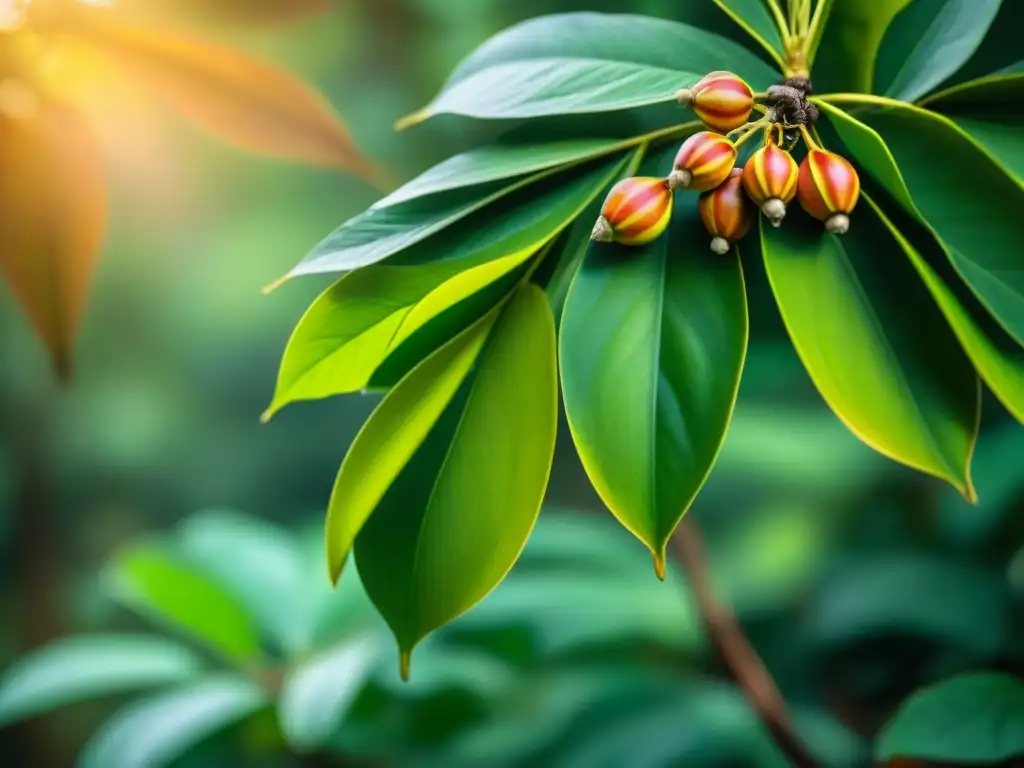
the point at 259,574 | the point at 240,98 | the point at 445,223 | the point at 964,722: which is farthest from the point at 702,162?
the point at 259,574

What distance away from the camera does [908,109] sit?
0.37 metres

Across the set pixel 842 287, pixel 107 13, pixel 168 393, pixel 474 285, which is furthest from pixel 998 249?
pixel 168 393

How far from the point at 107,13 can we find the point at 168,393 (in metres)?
0.54

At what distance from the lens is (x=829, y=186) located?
0.35 metres

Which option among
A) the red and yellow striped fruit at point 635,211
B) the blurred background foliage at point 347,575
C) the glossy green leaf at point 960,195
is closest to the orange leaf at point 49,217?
the blurred background foliage at point 347,575

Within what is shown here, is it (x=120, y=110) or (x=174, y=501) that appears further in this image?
(x=174, y=501)

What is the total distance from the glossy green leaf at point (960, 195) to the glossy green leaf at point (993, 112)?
0.01 m

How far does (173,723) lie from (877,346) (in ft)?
2.38

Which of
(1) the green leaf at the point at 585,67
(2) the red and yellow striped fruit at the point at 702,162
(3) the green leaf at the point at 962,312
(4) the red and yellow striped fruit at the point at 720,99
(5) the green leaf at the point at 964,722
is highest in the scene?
(1) the green leaf at the point at 585,67

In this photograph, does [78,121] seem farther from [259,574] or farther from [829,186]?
[829,186]

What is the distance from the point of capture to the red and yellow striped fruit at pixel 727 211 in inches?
14.5

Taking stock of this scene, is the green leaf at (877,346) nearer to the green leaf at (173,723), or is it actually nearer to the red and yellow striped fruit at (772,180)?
the red and yellow striped fruit at (772,180)

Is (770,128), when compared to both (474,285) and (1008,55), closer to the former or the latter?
(474,285)

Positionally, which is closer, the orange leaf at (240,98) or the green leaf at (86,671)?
the orange leaf at (240,98)
